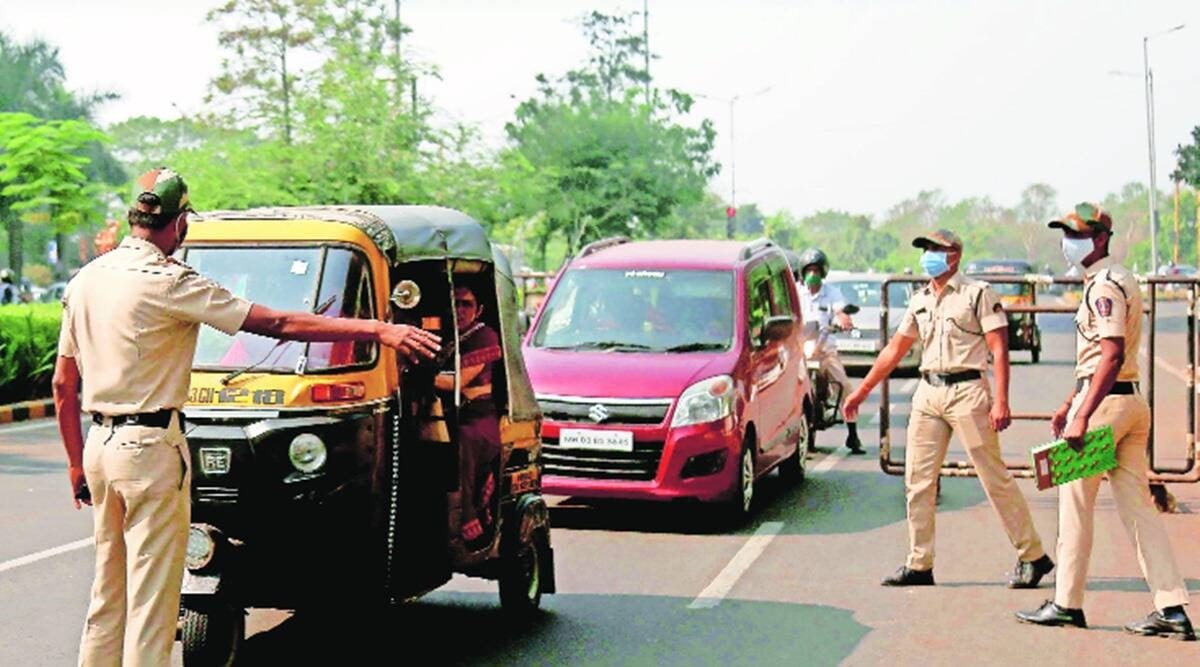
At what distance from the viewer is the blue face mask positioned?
9759 millimetres

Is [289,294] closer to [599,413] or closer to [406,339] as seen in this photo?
[406,339]

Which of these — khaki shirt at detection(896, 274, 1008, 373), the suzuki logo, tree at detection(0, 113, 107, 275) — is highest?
tree at detection(0, 113, 107, 275)

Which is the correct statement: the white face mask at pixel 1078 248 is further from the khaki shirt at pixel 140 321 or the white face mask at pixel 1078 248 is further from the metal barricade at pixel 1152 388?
the khaki shirt at pixel 140 321

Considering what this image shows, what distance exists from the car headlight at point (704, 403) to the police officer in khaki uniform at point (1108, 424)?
138 inches

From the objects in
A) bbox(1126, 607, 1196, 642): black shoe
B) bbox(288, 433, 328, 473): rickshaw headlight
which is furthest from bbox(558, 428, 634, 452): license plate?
bbox(288, 433, 328, 473): rickshaw headlight

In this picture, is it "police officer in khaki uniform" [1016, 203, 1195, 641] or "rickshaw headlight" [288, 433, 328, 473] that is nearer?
"rickshaw headlight" [288, 433, 328, 473]

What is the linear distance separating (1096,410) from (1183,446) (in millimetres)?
9331

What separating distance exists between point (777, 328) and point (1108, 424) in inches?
182

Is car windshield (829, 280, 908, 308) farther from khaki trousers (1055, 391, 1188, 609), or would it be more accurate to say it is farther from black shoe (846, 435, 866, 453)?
khaki trousers (1055, 391, 1188, 609)

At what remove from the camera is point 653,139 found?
2061 inches

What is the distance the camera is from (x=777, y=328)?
41.8 feet

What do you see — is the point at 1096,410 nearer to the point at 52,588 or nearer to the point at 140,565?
the point at 140,565

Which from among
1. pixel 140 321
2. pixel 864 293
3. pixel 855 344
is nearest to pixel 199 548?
pixel 140 321

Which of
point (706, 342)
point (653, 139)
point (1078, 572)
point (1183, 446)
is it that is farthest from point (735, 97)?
point (1078, 572)
